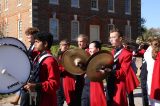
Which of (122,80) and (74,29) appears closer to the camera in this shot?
(122,80)

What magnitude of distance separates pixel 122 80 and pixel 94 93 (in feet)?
2.12

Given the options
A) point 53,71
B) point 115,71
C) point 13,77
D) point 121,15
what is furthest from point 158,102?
point 121,15

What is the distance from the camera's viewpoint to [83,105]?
852cm

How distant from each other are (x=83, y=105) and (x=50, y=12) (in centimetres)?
3146

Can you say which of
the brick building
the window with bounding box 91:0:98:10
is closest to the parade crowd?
the brick building

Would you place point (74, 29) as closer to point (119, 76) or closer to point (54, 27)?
point (54, 27)

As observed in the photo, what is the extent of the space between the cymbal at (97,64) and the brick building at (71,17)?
102 feet

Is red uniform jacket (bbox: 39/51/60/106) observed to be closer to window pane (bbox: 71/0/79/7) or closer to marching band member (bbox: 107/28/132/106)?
marching band member (bbox: 107/28/132/106)

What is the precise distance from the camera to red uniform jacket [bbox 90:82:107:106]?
8.25 meters

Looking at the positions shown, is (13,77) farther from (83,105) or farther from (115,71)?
(83,105)

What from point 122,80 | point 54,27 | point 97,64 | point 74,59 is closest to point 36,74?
point 97,64

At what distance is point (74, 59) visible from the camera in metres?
7.91

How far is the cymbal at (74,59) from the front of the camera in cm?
785

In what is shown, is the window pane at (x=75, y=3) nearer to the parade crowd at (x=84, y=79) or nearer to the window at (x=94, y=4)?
the window at (x=94, y=4)
